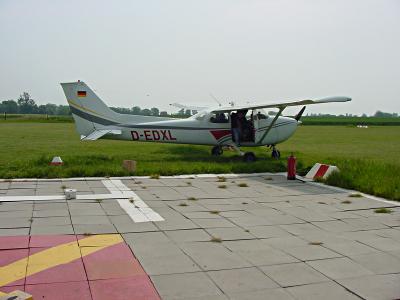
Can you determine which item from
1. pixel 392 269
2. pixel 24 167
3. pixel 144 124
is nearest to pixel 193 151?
pixel 144 124

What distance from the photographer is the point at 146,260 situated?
5.23m

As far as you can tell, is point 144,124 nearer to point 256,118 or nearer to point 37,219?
point 256,118

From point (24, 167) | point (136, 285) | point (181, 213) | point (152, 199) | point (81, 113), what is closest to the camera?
point (136, 285)

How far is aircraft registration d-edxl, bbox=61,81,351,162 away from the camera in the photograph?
54.3 ft

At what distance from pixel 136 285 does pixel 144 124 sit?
12630mm

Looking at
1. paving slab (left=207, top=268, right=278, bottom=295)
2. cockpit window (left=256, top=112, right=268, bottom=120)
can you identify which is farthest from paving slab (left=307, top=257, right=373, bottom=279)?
cockpit window (left=256, top=112, right=268, bottom=120)

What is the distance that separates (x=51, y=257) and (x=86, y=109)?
11919 millimetres

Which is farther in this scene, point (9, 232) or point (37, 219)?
point (37, 219)

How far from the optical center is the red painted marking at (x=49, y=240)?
5.77 metres

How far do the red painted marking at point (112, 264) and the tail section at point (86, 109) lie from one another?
1159 centimetres

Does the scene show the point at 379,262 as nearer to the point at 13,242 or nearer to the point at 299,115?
the point at 13,242

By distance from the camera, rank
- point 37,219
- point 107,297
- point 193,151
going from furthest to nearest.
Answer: point 193,151 → point 37,219 → point 107,297

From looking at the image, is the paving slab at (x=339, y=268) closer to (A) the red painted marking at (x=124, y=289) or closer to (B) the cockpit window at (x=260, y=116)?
(A) the red painted marking at (x=124, y=289)

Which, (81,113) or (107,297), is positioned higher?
(81,113)
